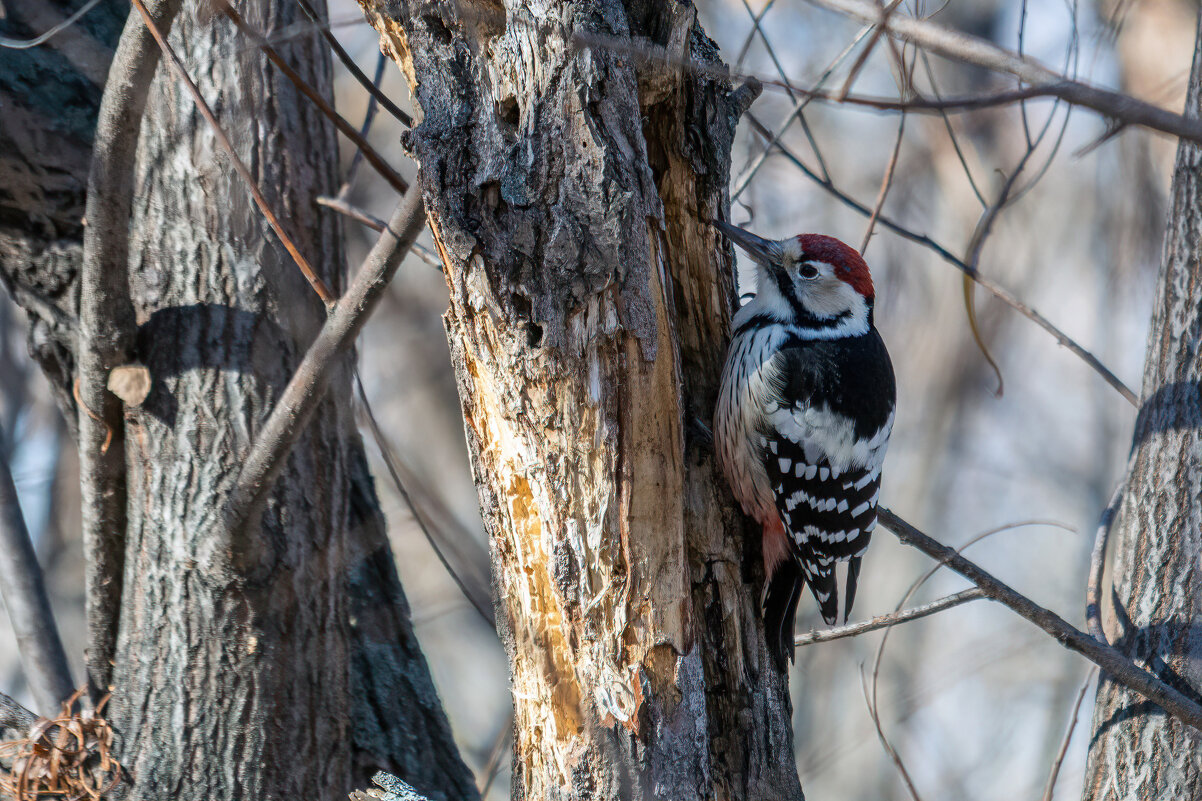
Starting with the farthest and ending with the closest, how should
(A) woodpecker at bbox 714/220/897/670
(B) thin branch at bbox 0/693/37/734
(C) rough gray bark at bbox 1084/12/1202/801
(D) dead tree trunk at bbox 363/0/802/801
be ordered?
1. (A) woodpecker at bbox 714/220/897/670
2. (B) thin branch at bbox 0/693/37/734
3. (C) rough gray bark at bbox 1084/12/1202/801
4. (D) dead tree trunk at bbox 363/0/802/801

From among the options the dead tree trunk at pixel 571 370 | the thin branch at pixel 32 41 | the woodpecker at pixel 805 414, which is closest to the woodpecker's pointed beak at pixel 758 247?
the woodpecker at pixel 805 414

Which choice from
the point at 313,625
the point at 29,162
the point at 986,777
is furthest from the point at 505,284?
the point at 986,777

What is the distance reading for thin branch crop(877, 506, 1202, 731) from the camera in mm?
1986

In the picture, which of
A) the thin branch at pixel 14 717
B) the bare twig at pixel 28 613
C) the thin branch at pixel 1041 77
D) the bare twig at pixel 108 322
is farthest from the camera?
the bare twig at pixel 28 613

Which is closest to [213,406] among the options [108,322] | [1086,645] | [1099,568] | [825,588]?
[108,322]

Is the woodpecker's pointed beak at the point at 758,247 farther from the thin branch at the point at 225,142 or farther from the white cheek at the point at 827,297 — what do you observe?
the thin branch at the point at 225,142

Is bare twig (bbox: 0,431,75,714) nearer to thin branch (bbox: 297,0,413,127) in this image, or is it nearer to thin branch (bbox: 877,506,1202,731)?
thin branch (bbox: 297,0,413,127)

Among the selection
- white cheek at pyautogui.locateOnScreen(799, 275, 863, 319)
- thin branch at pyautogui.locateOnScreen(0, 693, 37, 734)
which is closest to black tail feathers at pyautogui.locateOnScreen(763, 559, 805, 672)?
white cheek at pyautogui.locateOnScreen(799, 275, 863, 319)

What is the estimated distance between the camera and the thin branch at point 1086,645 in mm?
1986

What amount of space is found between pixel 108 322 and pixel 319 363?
0.67m

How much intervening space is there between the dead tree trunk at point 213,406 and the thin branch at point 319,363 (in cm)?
17

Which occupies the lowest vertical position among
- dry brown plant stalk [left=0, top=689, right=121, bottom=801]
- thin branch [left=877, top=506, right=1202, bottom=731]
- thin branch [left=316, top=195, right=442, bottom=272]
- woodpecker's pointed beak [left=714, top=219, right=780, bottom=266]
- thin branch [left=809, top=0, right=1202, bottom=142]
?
dry brown plant stalk [left=0, top=689, right=121, bottom=801]

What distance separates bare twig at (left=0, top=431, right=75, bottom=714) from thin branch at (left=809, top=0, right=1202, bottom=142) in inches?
104

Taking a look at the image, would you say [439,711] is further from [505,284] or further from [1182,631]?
[1182,631]
